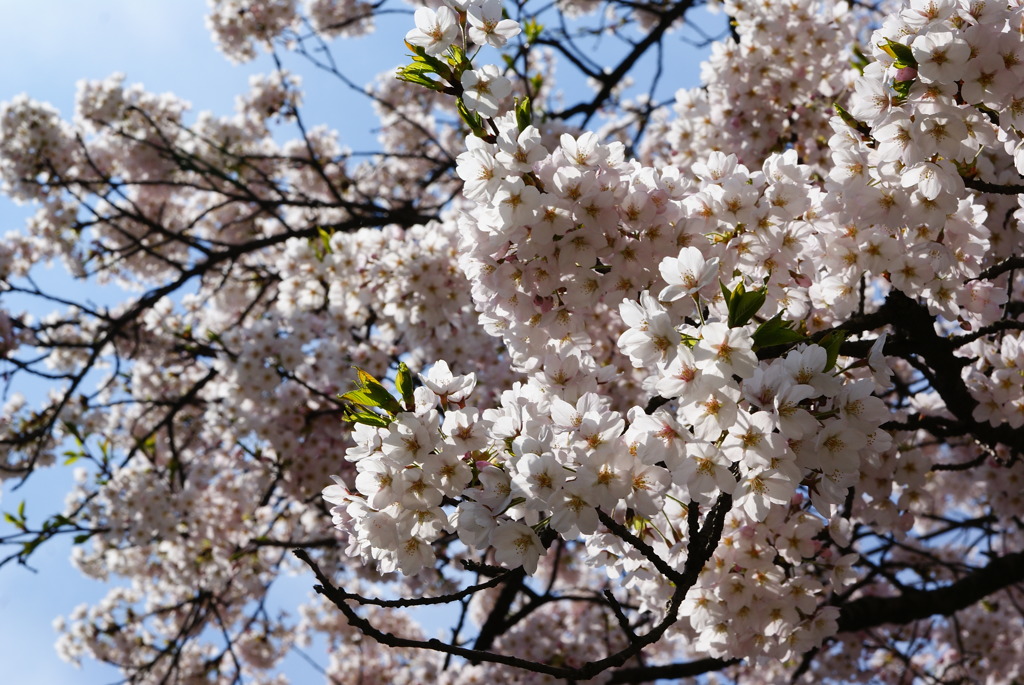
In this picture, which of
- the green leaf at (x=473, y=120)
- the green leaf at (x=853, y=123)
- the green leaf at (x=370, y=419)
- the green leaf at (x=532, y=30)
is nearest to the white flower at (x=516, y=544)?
the green leaf at (x=370, y=419)

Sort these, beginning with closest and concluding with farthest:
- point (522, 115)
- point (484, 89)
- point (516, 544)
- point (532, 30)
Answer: point (516, 544)
point (484, 89)
point (522, 115)
point (532, 30)

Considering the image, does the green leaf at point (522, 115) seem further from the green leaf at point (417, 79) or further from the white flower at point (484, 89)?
A: the green leaf at point (417, 79)

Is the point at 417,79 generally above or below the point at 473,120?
above

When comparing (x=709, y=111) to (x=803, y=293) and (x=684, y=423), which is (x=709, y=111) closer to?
(x=803, y=293)

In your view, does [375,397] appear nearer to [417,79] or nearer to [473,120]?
[473,120]

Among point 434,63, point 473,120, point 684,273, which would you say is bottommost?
point 684,273

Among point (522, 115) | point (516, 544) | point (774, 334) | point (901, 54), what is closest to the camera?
point (774, 334)

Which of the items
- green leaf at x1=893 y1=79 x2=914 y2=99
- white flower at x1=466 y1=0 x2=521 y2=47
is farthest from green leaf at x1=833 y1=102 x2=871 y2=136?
white flower at x1=466 y1=0 x2=521 y2=47

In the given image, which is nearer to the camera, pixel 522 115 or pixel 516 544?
pixel 516 544

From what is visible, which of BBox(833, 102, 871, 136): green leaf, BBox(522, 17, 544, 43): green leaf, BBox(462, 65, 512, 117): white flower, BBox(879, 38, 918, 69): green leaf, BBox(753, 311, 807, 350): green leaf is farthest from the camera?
BBox(522, 17, 544, 43): green leaf

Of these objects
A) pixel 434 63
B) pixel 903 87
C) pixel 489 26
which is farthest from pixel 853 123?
pixel 434 63

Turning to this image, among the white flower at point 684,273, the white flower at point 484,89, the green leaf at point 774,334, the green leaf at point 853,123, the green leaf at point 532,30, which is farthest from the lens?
the green leaf at point 532,30

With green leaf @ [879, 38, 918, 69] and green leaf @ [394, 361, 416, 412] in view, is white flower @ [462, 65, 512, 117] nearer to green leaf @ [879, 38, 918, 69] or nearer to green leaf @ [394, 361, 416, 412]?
green leaf @ [394, 361, 416, 412]

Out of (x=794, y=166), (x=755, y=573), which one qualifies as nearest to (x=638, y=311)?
(x=794, y=166)
